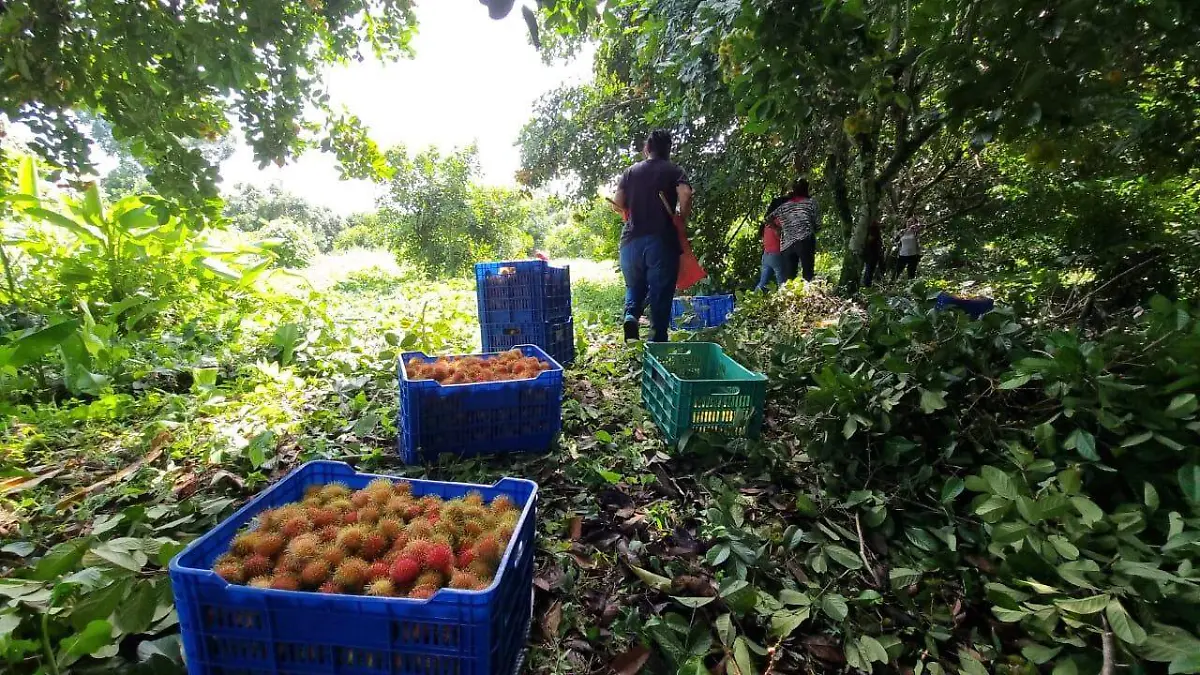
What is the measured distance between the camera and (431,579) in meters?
0.99

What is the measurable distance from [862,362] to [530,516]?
156cm

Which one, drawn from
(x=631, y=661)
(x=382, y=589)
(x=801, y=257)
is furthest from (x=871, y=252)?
(x=382, y=589)

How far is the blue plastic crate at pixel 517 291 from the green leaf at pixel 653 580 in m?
2.00

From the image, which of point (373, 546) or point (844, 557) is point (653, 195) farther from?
point (373, 546)

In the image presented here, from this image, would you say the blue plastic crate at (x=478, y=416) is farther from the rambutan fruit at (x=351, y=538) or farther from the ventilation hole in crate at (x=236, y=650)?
the ventilation hole in crate at (x=236, y=650)

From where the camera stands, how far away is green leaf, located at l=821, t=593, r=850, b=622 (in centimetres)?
124

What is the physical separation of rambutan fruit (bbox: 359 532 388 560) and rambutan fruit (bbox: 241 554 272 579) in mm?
175

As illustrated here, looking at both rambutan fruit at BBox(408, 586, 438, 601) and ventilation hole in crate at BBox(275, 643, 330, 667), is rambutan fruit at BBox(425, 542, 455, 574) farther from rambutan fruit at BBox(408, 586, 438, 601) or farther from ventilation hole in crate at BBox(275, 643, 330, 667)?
ventilation hole in crate at BBox(275, 643, 330, 667)

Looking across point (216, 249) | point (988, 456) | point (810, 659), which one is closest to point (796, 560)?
point (810, 659)

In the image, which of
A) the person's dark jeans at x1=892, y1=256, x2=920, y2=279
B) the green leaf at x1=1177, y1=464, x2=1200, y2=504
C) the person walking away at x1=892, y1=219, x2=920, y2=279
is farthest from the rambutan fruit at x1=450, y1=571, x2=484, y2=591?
the person's dark jeans at x1=892, y1=256, x2=920, y2=279

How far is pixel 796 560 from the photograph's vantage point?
4.93ft

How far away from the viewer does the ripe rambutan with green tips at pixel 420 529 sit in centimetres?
113

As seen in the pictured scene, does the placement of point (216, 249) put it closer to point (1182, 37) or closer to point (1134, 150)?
point (1182, 37)

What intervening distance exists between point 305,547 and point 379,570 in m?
0.17
